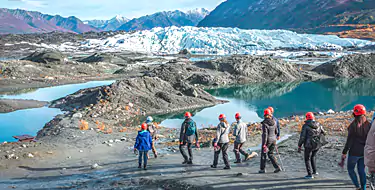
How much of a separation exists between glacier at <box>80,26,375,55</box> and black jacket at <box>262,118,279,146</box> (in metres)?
93.6

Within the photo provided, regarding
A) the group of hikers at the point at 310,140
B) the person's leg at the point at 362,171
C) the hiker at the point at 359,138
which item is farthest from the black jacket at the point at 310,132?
the person's leg at the point at 362,171

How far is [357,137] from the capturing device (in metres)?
7.32

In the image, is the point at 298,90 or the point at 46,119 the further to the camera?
the point at 298,90

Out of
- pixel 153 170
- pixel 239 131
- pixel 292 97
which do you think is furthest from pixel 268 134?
pixel 292 97

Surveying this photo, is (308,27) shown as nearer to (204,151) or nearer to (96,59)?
(96,59)

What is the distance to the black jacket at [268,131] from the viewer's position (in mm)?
9469

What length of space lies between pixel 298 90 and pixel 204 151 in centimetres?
3502

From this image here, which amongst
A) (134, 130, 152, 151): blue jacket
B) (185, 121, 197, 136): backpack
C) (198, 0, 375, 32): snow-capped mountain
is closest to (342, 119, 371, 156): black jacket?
(185, 121, 197, 136): backpack

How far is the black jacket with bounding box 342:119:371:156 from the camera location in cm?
727

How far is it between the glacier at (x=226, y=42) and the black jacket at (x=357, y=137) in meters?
95.5

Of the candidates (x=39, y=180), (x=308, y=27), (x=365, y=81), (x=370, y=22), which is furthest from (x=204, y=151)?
(x=308, y=27)

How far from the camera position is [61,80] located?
4984 cm

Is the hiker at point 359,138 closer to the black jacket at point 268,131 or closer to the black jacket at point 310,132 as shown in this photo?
the black jacket at point 310,132

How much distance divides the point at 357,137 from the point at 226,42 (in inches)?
4149
